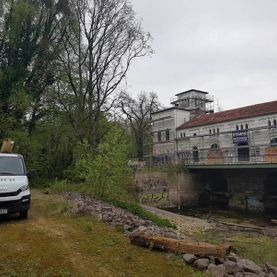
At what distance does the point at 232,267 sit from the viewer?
640 cm

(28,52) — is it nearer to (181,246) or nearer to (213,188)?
(181,246)

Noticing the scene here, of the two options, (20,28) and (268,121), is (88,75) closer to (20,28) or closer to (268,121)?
(20,28)

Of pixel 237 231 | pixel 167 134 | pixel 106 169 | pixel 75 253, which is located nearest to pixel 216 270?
pixel 75 253

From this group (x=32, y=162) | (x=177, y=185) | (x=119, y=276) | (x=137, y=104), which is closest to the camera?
(x=119, y=276)

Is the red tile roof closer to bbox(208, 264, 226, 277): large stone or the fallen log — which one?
the fallen log

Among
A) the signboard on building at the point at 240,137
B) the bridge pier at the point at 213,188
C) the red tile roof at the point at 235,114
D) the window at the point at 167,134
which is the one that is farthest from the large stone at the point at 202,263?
the window at the point at 167,134

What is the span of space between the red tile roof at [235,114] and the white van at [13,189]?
32.4 metres

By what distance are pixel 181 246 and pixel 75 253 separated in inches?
85.5

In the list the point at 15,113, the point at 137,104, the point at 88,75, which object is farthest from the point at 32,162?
the point at 137,104

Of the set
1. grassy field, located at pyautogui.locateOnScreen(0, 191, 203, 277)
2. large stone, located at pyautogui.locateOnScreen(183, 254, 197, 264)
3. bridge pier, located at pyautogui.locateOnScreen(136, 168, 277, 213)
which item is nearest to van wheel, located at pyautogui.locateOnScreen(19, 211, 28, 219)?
grassy field, located at pyautogui.locateOnScreen(0, 191, 203, 277)

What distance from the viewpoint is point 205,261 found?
6.42 metres

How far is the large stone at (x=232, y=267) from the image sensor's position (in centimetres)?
626

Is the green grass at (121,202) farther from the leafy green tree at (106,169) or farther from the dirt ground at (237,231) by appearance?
the dirt ground at (237,231)

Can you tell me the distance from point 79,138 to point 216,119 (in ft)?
77.2
